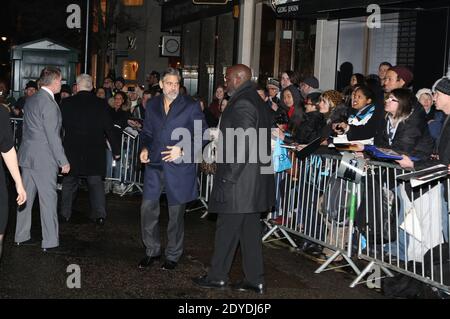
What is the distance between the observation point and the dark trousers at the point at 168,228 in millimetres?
8203

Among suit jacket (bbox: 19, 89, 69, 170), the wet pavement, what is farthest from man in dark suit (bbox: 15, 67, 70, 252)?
the wet pavement

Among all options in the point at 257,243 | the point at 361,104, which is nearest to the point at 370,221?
the point at 257,243

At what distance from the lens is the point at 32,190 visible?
9.06 metres

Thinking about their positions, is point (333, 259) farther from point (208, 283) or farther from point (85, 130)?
point (85, 130)

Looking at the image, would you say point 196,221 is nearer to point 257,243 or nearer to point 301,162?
point 301,162

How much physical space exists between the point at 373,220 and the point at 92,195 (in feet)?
15.0

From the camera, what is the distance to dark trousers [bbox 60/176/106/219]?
1096 centimetres

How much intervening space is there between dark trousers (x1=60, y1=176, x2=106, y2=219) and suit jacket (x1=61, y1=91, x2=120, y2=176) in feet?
0.99

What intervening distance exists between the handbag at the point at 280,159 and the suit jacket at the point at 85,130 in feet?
8.29

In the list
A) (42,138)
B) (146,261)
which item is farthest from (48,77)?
(146,261)

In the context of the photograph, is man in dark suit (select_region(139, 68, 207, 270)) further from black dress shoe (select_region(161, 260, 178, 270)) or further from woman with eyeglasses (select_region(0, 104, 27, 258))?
woman with eyeglasses (select_region(0, 104, 27, 258))

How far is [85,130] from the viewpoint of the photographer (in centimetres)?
1072

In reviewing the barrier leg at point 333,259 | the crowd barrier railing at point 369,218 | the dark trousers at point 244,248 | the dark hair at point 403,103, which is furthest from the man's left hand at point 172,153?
the dark hair at point 403,103

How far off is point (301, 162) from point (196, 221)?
268 centimetres
